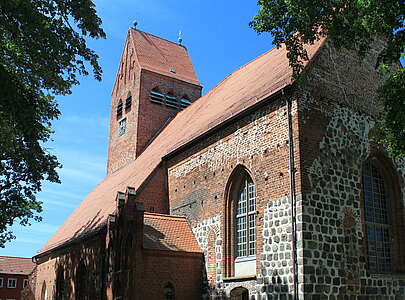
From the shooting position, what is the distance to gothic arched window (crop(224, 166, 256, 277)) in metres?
14.9

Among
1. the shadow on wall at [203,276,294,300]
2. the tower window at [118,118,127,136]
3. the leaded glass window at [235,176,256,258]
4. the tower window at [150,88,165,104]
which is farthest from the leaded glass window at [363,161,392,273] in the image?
the tower window at [118,118,127,136]

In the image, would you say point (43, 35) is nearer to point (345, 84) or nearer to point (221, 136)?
point (221, 136)

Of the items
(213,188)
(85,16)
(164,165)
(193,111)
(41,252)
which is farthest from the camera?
→ (41,252)

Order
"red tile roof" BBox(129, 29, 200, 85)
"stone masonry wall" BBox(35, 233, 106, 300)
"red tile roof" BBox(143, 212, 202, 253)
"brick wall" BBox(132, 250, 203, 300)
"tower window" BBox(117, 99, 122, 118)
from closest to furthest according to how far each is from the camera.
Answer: "brick wall" BBox(132, 250, 203, 300)
"red tile roof" BBox(143, 212, 202, 253)
"stone masonry wall" BBox(35, 233, 106, 300)
"red tile roof" BBox(129, 29, 200, 85)
"tower window" BBox(117, 99, 122, 118)

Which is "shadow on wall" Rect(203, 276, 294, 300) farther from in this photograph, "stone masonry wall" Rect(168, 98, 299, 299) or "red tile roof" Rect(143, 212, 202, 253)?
"red tile roof" Rect(143, 212, 202, 253)

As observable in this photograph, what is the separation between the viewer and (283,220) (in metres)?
13.1

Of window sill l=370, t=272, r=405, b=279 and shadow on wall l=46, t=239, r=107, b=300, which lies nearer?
window sill l=370, t=272, r=405, b=279

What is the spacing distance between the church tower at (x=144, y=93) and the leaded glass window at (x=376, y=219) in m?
15.8

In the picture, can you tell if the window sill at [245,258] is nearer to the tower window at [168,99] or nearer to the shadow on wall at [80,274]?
the shadow on wall at [80,274]

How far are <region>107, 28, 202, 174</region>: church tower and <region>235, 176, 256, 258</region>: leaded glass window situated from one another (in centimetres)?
1342

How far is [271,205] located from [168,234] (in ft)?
15.6

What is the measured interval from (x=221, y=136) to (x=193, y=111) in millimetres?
8193

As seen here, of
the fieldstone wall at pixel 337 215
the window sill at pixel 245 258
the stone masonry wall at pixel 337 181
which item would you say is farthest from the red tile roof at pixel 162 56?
the fieldstone wall at pixel 337 215

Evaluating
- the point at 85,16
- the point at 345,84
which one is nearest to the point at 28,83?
the point at 85,16
